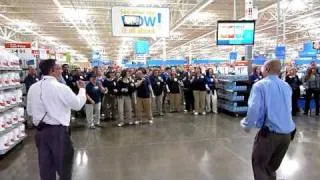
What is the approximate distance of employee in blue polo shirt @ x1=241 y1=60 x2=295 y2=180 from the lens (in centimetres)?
328

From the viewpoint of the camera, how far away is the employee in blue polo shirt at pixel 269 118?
3.28 meters

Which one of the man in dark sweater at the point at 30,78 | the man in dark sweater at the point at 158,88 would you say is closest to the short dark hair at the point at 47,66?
the man in dark sweater at the point at 30,78

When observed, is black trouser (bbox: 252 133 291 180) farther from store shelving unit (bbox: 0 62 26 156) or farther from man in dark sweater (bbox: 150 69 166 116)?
man in dark sweater (bbox: 150 69 166 116)

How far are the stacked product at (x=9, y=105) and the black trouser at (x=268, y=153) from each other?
463 cm

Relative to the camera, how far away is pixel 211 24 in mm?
24250

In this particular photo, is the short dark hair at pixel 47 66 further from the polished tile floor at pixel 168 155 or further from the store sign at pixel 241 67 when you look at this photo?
the store sign at pixel 241 67

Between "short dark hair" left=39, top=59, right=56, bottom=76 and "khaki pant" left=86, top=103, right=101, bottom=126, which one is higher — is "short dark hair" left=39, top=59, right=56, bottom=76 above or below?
above

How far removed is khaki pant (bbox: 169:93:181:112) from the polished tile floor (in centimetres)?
318

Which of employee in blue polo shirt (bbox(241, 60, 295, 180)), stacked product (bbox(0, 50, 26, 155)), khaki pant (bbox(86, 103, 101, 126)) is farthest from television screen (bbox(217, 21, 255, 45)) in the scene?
employee in blue polo shirt (bbox(241, 60, 295, 180))

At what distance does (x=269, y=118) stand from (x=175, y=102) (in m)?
9.19

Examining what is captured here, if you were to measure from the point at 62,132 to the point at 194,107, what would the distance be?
28.8 feet

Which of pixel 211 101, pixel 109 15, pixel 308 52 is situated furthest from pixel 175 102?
pixel 109 15

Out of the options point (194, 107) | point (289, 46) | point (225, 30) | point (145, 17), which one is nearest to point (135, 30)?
point (145, 17)

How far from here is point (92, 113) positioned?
9086 millimetres
